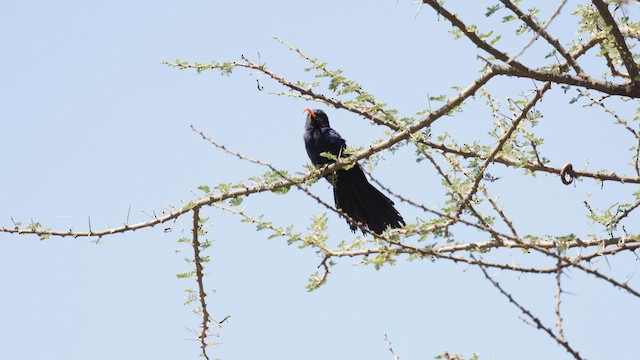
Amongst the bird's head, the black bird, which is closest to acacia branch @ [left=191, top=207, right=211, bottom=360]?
the black bird

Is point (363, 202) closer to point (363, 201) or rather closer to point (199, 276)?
point (363, 201)

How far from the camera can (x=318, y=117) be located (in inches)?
283

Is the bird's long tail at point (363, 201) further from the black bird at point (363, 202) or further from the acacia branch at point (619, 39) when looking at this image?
the acacia branch at point (619, 39)

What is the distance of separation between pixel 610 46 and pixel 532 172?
875mm

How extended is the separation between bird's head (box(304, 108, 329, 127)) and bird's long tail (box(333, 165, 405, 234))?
4.37 feet

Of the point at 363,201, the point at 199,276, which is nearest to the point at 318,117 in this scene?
the point at 363,201

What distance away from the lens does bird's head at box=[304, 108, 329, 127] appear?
717 centimetres

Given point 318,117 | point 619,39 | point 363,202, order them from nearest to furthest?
point 619,39
point 363,202
point 318,117

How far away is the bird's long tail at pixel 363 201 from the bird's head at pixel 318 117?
4.37 feet

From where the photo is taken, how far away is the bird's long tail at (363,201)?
18.6 ft

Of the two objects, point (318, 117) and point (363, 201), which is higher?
point (318, 117)

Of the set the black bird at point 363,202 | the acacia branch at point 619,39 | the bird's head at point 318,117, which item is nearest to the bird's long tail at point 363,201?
the black bird at point 363,202

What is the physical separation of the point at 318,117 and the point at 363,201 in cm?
157

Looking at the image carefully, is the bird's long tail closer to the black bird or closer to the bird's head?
the black bird
